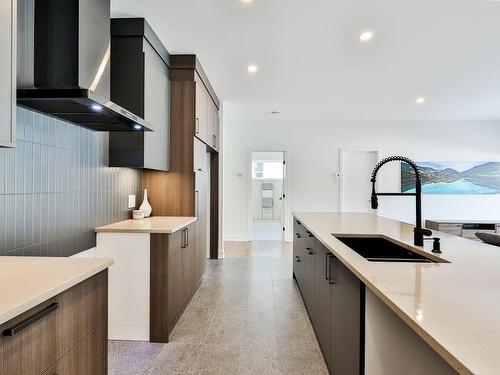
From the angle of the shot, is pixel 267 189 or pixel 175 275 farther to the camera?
pixel 267 189

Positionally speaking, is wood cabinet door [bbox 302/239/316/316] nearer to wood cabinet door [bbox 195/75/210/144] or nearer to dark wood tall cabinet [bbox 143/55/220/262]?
dark wood tall cabinet [bbox 143/55/220/262]

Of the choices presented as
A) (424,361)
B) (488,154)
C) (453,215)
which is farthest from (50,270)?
(488,154)

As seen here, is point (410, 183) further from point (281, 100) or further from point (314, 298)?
point (314, 298)

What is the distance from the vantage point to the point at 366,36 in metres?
2.69

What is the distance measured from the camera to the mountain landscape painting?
625 cm

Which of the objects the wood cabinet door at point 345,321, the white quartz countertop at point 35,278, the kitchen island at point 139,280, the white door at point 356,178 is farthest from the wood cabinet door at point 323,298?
the white door at point 356,178

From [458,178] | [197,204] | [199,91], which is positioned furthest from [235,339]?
[458,178]

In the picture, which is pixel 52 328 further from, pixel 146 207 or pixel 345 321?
pixel 146 207

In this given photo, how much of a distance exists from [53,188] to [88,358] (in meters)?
1.10

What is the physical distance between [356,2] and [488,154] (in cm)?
599

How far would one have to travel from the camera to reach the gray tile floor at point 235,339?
1.95 meters

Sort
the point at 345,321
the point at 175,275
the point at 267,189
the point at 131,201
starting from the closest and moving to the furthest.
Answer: the point at 345,321, the point at 175,275, the point at 131,201, the point at 267,189

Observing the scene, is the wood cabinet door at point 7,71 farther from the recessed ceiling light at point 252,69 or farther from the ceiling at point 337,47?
the recessed ceiling light at point 252,69

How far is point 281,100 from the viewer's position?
4734mm
